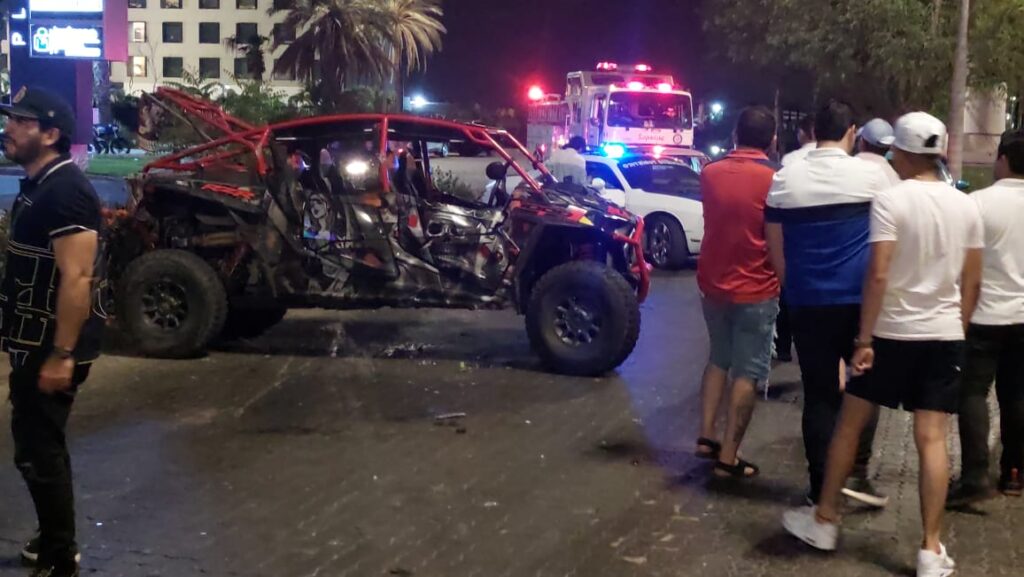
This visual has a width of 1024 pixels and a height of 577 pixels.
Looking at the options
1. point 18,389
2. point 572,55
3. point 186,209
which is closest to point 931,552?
point 18,389

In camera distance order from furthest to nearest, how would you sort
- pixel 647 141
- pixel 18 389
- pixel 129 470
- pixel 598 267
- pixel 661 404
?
1. pixel 647 141
2. pixel 598 267
3. pixel 661 404
4. pixel 129 470
5. pixel 18 389

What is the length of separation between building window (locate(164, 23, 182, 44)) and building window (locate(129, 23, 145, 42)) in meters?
1.93

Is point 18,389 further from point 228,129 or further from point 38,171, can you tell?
point 228,129

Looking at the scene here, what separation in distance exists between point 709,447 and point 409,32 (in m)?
40.3

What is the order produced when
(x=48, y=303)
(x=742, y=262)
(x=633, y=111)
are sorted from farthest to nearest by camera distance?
1. (x=633, y=111)
2. (x=742, y=262)
3. (x=48, y=303)

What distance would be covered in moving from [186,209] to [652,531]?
5.20 m

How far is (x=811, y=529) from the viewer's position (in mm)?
4934

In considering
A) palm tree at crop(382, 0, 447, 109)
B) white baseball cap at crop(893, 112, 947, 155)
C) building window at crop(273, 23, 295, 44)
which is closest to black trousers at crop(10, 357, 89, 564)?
white baseball cap at crop(893, 112, 947, 155)

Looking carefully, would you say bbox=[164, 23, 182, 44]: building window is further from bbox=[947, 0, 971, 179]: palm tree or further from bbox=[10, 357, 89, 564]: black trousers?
bbox=[10, 357, 89, 564]: black trousers

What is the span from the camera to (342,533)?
16.7ft

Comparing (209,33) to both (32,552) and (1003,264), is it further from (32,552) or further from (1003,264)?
(1003,264)

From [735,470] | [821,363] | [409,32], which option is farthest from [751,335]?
[409,32]

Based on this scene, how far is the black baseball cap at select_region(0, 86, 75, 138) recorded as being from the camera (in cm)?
434

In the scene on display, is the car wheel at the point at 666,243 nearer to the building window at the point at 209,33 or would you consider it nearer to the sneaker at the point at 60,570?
the sneaker at the point at 60,570
